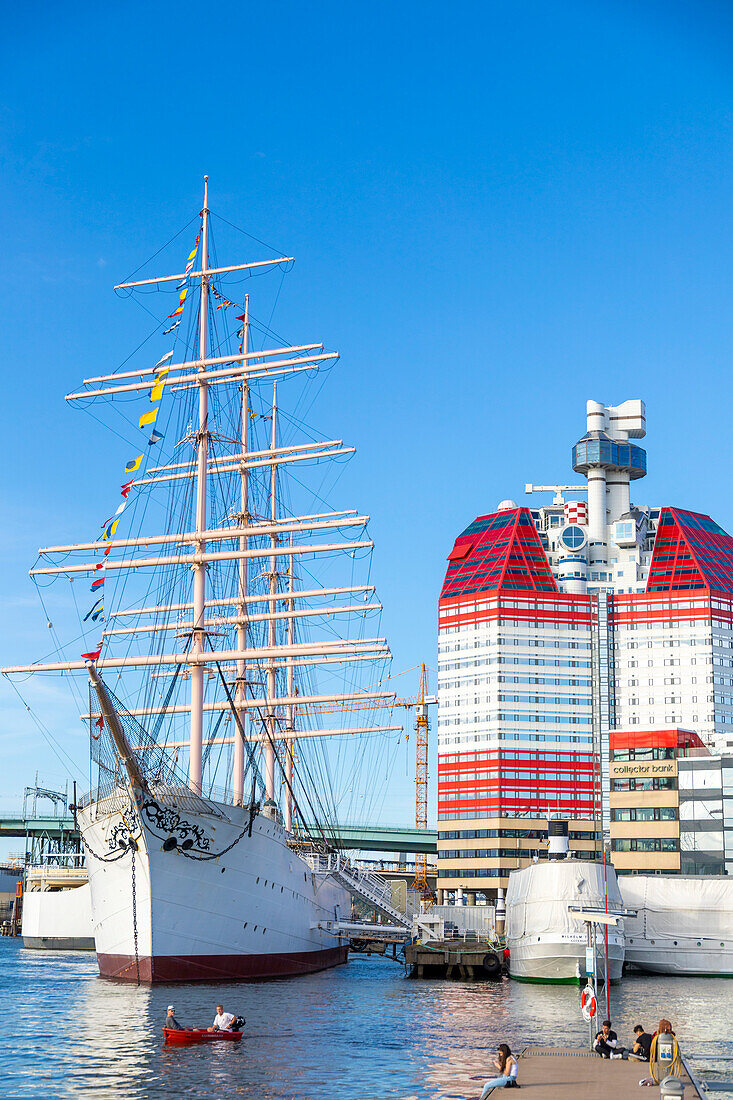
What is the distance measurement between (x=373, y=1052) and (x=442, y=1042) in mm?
3778

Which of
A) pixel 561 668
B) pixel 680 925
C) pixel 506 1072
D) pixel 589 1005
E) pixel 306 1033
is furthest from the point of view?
pixel 561 668

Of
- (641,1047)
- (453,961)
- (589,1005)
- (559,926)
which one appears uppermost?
(589,1005)

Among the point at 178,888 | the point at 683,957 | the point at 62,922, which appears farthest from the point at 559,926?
the point at 62,922

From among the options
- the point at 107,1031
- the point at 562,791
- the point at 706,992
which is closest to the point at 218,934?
the point at 107,1031

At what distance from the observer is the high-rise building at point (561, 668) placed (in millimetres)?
147625

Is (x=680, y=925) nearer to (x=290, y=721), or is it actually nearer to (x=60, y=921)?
(x=290, y=721)

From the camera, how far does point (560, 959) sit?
69.7m

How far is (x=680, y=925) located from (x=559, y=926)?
23816 mm

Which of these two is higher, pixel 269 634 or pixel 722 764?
pixel 269 634

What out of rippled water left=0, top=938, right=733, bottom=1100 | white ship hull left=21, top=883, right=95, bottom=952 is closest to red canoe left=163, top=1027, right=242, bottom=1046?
rippled water left=0, top=938, right=733, bottom=1100

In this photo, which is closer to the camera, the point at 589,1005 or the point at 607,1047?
the point at 607,1047

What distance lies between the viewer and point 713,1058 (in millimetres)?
39750

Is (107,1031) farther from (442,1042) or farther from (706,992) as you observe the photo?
(706,992)

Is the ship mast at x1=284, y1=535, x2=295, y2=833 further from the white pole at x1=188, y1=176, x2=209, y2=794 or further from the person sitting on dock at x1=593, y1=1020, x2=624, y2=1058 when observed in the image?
the person sitting on dock at x1=593, y1=1020, x2=624, y2=1058
